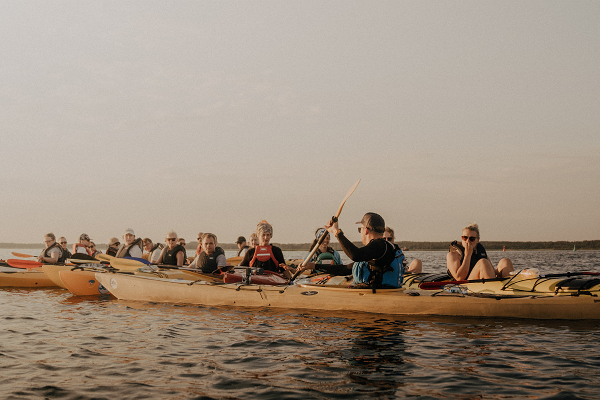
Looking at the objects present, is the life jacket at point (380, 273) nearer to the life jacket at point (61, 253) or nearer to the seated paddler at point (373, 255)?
the seated paddler at point (373, 255)

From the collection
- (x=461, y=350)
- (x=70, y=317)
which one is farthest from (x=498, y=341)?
(x=70, y=317)

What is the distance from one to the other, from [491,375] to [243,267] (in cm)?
586

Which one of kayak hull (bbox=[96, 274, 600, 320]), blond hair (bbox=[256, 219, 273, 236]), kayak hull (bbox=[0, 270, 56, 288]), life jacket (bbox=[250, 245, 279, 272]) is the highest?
blond hair (bbox=[256, 219, 273, 236])

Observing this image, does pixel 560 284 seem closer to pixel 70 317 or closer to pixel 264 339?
pixel 264 339

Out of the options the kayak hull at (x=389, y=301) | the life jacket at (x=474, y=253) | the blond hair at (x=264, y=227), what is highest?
the blond hair at (x=264, y=227)

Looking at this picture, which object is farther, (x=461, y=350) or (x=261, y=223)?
(x=261, y=223)

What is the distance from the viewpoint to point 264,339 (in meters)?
5.99

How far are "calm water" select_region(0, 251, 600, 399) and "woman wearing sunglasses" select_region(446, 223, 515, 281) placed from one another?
929 mm

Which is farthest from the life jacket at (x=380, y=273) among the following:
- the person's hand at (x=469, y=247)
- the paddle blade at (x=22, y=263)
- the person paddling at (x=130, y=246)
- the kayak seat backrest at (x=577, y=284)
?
the paddle blade at (x=22, y=263)

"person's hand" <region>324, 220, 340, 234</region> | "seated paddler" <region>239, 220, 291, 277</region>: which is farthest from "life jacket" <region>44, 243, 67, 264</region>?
"person's hand" <region>324, 220, 340, 234</region>

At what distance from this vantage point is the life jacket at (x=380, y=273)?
716 cm

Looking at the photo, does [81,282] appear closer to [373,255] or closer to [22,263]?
[22,263]

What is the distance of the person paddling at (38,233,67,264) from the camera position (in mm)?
13727

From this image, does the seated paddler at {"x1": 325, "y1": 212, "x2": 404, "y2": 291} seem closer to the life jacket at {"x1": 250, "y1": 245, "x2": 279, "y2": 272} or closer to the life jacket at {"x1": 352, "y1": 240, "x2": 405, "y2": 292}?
the life jacket at {"x1": 352, "y1": 240, "x2": 405, "y2": 292}
